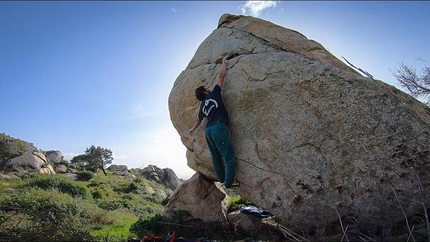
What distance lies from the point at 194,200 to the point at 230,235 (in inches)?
65.7

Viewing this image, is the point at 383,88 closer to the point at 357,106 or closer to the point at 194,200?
the point at 357,106

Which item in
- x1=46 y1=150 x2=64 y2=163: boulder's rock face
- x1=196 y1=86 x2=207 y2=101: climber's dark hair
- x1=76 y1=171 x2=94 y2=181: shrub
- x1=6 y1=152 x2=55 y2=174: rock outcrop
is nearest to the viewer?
x1=196 y1=86 x2=207 y2=101: climber's dark hair

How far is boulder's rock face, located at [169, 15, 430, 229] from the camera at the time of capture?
4.68m

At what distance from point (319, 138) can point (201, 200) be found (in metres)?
4.09

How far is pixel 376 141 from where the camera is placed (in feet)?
15.7

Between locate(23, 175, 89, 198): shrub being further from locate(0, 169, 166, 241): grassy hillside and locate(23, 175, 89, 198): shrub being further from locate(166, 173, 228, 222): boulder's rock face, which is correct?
locate(166, 173, 228, 222): boulder's rock face

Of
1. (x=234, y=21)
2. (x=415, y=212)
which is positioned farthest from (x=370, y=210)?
(x=234, y=21)

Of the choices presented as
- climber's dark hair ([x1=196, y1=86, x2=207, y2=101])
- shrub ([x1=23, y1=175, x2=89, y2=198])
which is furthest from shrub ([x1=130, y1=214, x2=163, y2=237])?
shrub ([x1=23, y1=175, x2=89, y2=198])

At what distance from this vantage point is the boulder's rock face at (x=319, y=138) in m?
4.68

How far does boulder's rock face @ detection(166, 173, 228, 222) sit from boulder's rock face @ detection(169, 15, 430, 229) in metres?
1.85

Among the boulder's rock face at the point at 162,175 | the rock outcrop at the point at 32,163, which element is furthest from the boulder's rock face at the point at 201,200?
Answer: the boulder's rock face at the point at 162,175

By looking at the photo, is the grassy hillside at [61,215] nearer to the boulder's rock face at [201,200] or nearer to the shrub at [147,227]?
the shrub at [147,227]

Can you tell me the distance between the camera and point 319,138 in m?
5.22

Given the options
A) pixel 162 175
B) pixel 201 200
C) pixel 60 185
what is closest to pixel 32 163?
pixel 60 185
